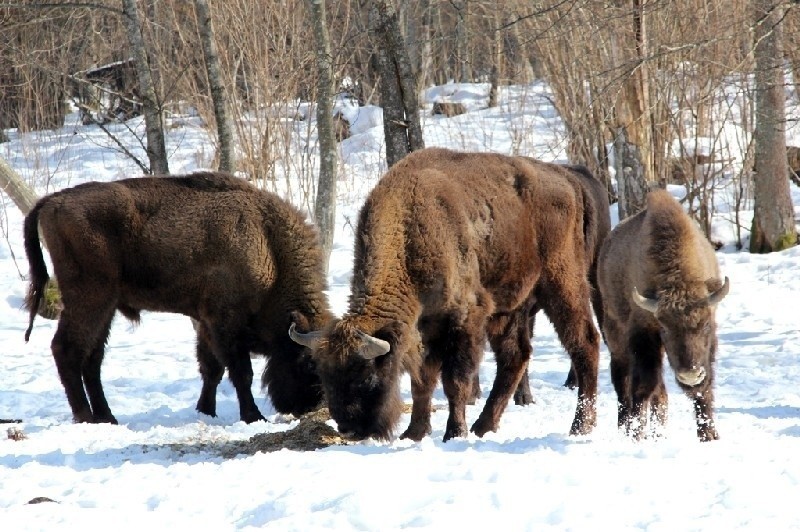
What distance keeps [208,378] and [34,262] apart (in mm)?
1762

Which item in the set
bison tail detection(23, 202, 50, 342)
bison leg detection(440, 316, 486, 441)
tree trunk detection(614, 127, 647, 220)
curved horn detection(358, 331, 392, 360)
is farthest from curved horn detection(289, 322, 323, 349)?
tree trunk detection(614, 127, 647, 220)

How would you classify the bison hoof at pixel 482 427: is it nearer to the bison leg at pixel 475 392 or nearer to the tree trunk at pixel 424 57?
the bison leg at pixel 475 392

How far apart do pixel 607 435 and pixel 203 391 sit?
11.9 feet

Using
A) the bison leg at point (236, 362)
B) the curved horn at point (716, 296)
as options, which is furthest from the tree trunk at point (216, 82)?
the curved horn at point (716, 296)

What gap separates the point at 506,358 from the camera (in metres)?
7.52

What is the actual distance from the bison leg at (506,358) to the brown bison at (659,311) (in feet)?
2.22

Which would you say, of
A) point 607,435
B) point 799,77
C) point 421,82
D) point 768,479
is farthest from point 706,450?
point 421,82

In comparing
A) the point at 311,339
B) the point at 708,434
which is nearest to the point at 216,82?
the point at 311,339

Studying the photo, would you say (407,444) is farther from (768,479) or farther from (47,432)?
(47,432)

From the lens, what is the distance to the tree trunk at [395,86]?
34.8 feet

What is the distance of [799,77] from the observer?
49.8 feet

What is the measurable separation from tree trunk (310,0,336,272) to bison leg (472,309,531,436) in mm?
3746

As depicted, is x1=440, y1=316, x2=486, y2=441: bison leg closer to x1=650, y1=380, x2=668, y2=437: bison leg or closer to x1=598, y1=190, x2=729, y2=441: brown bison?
x1=598, y1=190, x2=729, y2=441: brown bison

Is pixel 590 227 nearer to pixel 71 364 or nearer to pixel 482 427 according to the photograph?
pixel 482 427
